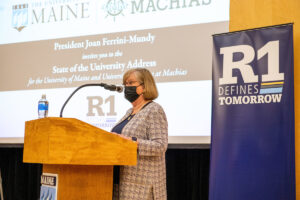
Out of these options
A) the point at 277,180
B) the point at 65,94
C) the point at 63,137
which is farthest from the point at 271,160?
the point at 65,94

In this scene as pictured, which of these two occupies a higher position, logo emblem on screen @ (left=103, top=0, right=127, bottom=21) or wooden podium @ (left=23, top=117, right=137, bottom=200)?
logo emblem on screen @ (left=103, top=0, right=127, bottom=21)

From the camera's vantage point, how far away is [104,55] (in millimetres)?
3684

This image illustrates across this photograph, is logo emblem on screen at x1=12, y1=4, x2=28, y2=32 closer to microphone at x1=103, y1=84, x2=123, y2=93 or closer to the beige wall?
the beige wall

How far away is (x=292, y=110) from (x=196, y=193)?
1.38m

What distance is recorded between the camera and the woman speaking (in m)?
2.12

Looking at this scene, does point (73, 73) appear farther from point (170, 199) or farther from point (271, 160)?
point (271, 160)

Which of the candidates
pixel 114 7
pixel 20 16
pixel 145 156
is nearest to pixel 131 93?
pixel 145 156

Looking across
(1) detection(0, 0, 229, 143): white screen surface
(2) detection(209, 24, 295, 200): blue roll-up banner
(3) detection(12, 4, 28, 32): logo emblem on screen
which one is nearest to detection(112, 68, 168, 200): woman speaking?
(2) detection(209, 24, 295, 200): blue roll-up banner

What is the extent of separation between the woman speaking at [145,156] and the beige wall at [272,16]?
3.87 ft

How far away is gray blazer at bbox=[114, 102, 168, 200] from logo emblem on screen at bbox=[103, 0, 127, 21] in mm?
1657

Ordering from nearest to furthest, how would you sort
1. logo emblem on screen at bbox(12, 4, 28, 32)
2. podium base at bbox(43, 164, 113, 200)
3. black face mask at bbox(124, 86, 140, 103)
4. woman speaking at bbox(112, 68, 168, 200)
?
podium base at bbox(43, 164, 113, 200)
woman speaking at bbox(112, 68, 168, 200)
black face mask at bbox(124, 86, 140, 103)
logo emblem on screen at bbox(12, 4, 28, 32)

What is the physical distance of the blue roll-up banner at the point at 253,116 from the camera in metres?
2.68

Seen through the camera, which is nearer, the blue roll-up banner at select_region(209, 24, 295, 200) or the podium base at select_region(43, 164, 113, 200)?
the podium base at select_region(43, 164, 113, 200)

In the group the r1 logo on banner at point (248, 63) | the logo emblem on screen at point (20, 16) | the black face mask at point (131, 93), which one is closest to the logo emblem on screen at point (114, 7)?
the logo emblem on screen at point (20, 16)
